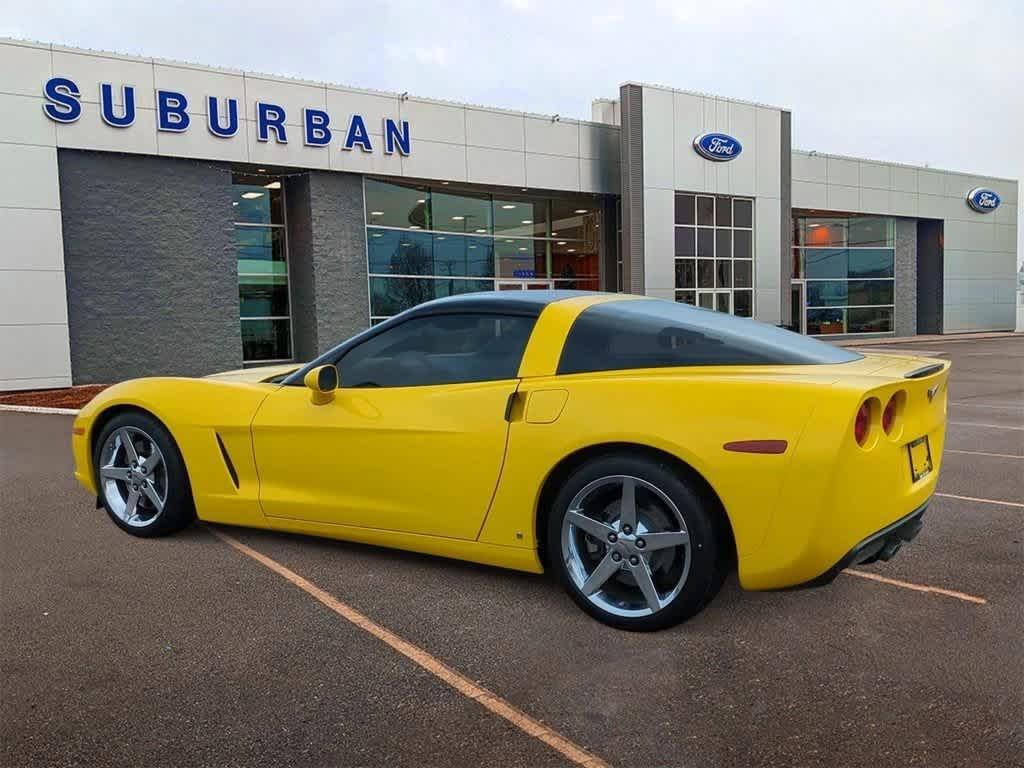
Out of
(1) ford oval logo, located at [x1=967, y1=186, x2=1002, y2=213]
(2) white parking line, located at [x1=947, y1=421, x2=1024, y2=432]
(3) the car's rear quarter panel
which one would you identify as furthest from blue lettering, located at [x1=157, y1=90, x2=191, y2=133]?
(1) ford oval logo, located at [x1=967, y1=186, x2=1002, y2=213]

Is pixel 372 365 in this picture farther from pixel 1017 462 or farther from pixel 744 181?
pixel 744 181

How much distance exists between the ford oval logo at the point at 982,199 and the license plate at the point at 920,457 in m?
38.2

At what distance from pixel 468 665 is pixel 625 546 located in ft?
2.51

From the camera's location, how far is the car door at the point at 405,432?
3.66m

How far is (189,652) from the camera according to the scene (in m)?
3.16

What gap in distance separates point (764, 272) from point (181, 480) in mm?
25770

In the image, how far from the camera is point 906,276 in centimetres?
3488

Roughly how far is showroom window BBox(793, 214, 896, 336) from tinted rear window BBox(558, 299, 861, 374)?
102ft

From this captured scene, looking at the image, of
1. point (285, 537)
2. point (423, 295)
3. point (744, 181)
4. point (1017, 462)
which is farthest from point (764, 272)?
point (285, 537)

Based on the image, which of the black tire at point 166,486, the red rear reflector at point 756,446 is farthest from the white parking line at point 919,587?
the black tire at point 166,486

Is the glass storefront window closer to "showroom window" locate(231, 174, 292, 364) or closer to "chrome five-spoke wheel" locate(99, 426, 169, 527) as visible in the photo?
"showroom window" locate(231, 174, 292, 364)

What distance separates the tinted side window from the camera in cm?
376

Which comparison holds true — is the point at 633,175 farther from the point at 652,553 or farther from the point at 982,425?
the point at 652,553

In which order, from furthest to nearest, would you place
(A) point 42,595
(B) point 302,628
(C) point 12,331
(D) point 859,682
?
(C) point 12,331 < (A) point 42,595 < (B) point 302,628 < (D) point 859,682
